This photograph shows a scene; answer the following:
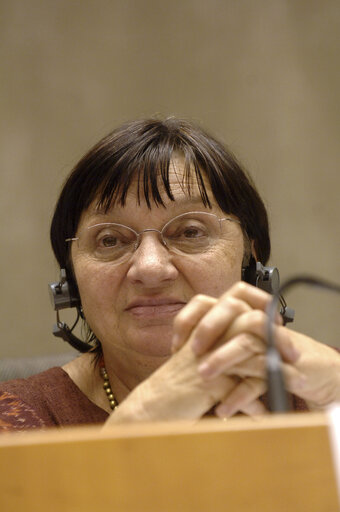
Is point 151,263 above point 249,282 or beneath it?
above

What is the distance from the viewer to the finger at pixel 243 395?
0.78m

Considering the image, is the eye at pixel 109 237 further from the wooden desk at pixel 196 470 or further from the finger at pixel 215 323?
the wooden desk at pixel 196 470

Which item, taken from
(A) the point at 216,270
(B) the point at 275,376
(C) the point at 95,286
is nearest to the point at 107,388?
(C) the point at 95,286

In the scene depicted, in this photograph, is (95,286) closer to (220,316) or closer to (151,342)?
(151,342)

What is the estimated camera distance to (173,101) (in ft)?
8.71

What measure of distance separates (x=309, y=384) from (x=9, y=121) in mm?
2138

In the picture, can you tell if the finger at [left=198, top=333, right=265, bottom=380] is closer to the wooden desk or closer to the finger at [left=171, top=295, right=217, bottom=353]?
the finger at [left=171, top=295, right=217, bottom=353]

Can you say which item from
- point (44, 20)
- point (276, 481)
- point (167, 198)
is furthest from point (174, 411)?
point (44, 20)

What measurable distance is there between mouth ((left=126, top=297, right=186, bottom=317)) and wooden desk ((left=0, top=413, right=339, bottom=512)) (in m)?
0.68

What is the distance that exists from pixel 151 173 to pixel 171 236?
5.2 inches

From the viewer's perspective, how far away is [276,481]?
47cm

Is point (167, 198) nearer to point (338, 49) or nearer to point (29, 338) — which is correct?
point (29, 338)

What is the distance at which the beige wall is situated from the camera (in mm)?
2588

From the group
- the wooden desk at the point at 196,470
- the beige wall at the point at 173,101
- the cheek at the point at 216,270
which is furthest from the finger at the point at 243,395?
the beige wall at the point at 173,101
